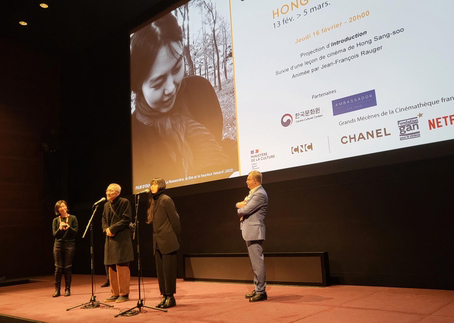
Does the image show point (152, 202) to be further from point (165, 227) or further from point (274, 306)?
point (274, 306)

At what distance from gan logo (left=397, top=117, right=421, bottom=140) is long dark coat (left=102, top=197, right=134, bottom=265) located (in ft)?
9.62

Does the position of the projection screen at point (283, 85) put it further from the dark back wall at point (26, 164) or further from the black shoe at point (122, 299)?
the dark back wall at point (26, 164)

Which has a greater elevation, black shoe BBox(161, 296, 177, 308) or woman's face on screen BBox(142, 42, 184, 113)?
woman's face on screen BBox(142, 42, 184, 113)

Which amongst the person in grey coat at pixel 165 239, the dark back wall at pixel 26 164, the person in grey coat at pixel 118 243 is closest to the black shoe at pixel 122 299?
the person in grey coat at pixel 118 243

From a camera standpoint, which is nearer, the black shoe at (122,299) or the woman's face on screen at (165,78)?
the black shoe at (122,299)

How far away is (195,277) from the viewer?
5.92 m

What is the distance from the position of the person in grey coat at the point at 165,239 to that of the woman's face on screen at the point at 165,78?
300 centimetres

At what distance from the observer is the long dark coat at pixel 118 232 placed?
418 cm

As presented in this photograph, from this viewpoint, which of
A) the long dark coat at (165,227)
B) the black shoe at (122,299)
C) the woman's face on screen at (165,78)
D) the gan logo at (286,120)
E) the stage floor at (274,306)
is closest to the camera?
the stage floor at (274,306)

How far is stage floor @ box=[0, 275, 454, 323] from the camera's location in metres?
3.09

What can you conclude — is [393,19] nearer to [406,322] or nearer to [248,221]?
[248,221]

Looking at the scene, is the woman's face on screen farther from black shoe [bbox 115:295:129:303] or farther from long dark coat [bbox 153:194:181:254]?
black shoe [bbox 115:295:129:303]

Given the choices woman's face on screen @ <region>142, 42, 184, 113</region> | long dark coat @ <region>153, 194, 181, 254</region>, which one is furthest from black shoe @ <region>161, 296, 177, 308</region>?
woman's face on screen @ <region>142, 42, 184, 113</region>

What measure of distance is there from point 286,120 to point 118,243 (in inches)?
96.1
